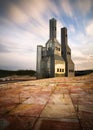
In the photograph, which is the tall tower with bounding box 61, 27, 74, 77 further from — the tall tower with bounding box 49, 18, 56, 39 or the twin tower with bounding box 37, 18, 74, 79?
the tall tower with bounding box 49, 18, 56, 39

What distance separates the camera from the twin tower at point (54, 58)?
27281 millimetres

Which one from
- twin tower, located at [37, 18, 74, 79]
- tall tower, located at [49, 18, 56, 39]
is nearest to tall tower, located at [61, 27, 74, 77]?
twin tower, located at [37, 18, 74, 79]

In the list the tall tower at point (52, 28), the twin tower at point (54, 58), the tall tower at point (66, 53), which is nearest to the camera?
the twin tower at point (54, 58)

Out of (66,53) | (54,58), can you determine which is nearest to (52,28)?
(66,53)

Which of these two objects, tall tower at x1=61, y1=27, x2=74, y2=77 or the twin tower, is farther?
tall tower at x1=61, y1=27, x2=74, y2=77

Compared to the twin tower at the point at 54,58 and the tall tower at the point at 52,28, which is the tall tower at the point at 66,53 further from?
the tall tower at the point at 52,28

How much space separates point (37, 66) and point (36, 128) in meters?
26.8

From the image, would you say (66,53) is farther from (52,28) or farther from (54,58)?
(52,28)

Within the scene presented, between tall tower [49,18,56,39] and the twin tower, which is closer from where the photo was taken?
the twin tower

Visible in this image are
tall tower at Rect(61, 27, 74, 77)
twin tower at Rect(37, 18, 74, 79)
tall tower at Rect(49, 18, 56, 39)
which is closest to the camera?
twin tower at Rect(37, 18, 74, 79)

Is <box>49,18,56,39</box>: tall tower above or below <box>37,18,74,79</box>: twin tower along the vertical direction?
above

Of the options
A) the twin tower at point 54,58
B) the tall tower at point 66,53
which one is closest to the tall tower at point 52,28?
the twin tower at point 54,58

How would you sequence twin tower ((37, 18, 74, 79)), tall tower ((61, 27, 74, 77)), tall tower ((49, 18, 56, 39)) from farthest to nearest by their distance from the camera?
tall tower ((61, 27, 74, 77))
tall tower ((49, 18, 56, 39))
twin tower ((37, 18, 74, 79))

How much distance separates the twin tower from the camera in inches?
1074
